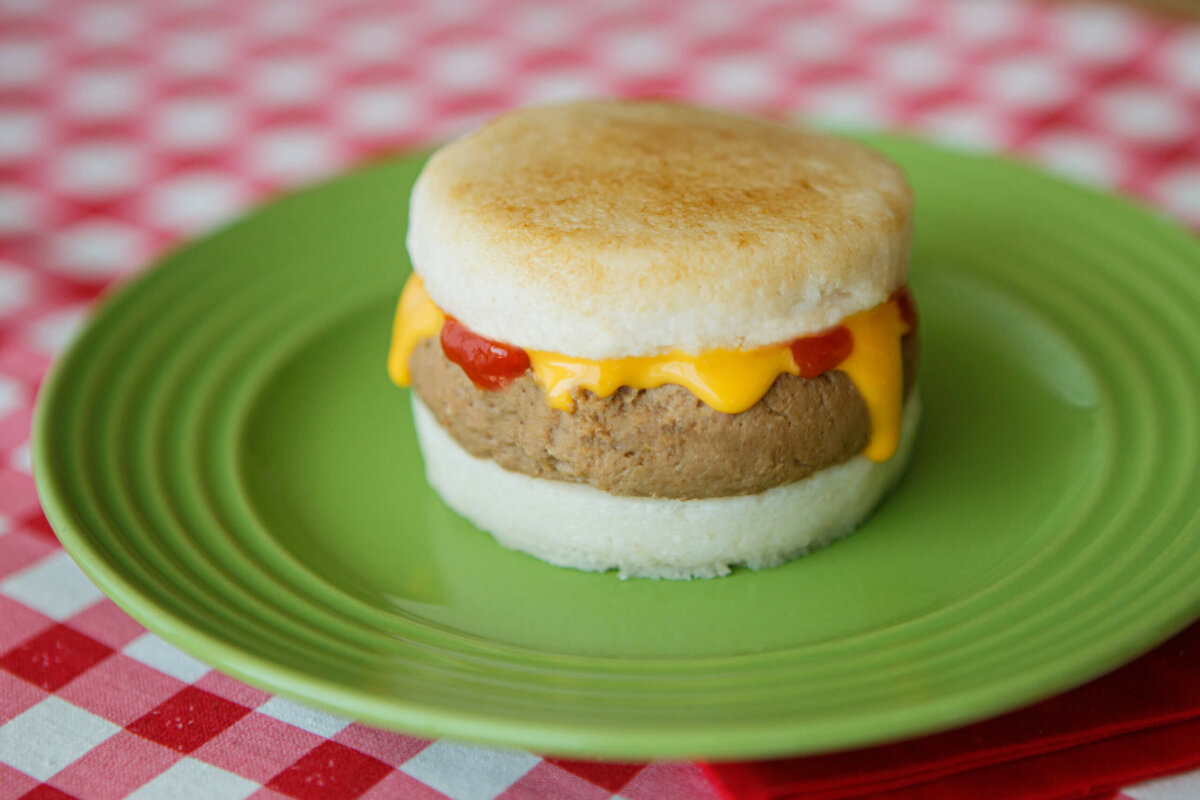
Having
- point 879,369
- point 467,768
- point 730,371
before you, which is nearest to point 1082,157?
point 879,369

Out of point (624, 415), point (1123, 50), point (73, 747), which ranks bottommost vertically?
point (73, 747)

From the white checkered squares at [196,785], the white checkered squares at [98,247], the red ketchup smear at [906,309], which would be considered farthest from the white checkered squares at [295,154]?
the white checkered squares at [196,785]

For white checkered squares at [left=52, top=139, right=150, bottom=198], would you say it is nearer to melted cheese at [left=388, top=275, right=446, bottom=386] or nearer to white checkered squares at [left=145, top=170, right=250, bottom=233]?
white checkered squares at [left=145, top=170, right=250, bottom=233]

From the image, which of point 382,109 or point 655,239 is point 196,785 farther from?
point 382,109

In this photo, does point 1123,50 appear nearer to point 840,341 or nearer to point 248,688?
point 840,341

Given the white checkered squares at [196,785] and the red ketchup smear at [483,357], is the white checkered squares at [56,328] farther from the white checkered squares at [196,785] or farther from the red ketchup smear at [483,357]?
the white checkered squares at [196,785]

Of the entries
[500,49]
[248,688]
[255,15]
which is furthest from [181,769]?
[255,15]

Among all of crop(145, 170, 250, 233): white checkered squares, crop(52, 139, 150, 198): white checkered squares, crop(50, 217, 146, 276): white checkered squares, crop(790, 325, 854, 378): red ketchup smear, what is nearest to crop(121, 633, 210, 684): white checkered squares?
crop(790, 325, 854, 378): red ketchup smear
